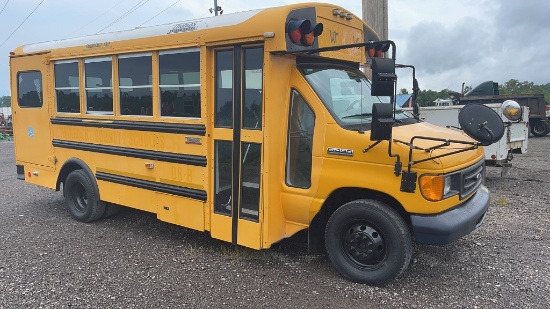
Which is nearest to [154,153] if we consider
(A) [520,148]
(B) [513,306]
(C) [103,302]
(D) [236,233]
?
(D) [236,233]

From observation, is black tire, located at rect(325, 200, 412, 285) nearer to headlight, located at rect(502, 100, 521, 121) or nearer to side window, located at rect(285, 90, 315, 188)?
side window, located at rect(285, 90, 315, 188)

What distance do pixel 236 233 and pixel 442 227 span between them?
2.01m

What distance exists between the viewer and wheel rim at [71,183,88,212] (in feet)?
20.3

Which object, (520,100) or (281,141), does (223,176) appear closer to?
(281,141)

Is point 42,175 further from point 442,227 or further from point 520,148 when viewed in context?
point 520,148

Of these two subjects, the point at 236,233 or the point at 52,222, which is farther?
the point at 52,222

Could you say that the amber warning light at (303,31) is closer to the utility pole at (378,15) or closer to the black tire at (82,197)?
the utility pole at (378,15)

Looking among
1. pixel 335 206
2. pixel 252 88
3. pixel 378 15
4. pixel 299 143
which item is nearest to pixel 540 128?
pixel 378 15

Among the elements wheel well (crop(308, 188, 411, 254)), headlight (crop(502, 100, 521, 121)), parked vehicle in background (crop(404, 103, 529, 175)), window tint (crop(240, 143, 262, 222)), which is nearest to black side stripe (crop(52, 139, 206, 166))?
window tint (crop(240, 143, 262, 222))

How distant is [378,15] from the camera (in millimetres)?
7012

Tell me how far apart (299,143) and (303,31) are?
1.08 m

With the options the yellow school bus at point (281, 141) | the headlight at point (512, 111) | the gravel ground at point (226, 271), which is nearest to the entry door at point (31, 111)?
the gravel ground at point (226, 271)

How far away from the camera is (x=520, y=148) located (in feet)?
28.8

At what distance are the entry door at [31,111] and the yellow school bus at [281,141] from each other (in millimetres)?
1290
